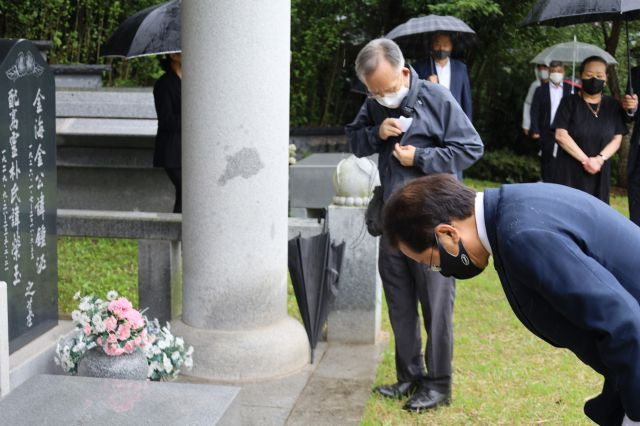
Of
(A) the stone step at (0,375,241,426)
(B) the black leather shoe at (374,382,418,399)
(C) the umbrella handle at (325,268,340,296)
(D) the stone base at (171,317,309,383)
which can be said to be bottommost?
(B) the black leather shoe at (374,382,418,399)

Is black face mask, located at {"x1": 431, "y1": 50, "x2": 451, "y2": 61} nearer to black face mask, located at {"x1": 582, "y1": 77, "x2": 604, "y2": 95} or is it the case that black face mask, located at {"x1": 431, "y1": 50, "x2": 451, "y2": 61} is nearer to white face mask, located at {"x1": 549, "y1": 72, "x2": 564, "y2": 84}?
black face mask, located at {"x1": 582, "y1": 77, "x2": 604, "y2": 95}

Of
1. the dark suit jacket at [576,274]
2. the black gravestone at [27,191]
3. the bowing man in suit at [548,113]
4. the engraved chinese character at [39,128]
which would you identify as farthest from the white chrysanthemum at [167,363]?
the bowing man in suit at [548,113]

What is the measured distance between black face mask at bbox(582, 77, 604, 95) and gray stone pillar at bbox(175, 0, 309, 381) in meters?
3.75

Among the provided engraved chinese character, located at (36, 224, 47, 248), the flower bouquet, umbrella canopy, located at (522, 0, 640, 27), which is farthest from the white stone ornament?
umbrella canopy, located at (522, 0, 640, 27)

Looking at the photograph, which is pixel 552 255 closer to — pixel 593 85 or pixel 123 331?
pixel 123 331

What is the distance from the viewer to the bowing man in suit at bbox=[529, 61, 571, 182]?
8.79m

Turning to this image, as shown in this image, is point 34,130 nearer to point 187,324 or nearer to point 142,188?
point 187,324

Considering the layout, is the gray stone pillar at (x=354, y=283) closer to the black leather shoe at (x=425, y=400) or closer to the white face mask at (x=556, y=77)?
the black leather shoe at (x=425, y=400)

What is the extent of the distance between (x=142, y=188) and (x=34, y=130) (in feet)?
18.7

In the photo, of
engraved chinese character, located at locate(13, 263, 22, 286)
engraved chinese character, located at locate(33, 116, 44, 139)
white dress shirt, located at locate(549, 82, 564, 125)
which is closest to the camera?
engraved chinese character, located at locate(13, 263, 22, 286)

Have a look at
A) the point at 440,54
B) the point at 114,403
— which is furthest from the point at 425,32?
the point at 114,403

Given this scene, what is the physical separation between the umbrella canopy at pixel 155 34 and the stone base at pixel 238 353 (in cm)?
317

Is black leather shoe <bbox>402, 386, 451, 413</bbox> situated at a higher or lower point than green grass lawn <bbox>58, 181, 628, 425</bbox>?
higher

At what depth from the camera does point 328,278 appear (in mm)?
5527
